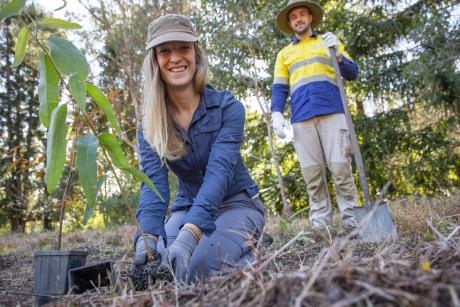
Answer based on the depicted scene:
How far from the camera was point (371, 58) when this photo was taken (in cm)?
668

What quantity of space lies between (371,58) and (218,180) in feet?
18.7

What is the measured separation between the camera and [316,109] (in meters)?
3.44

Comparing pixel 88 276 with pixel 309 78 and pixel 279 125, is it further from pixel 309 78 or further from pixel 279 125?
pixel 309 78

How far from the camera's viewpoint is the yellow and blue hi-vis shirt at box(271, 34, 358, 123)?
347 cm

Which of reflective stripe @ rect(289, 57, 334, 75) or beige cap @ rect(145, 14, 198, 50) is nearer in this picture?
beige cap @ rect(145, 14, 198, 50)

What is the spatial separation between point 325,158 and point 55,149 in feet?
9.45

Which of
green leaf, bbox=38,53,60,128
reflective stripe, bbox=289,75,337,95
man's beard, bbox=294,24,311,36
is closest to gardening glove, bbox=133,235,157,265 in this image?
green leaf, bbox=38,53,60,128

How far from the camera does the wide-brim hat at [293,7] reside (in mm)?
3650

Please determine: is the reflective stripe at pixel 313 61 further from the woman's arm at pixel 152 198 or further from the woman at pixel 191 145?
the woman's arm at pixel 152 198

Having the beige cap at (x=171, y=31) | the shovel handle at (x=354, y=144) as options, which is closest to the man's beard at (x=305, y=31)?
the shovel handle at (x=354, y=144)

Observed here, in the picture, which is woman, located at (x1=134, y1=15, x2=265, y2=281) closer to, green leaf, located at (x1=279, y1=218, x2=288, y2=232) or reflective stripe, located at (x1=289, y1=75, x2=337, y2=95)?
green leaf, located at (x1=279, y1=218, x2=288, y2=232)

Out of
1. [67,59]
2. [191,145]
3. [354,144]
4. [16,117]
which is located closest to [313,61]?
[354,144]

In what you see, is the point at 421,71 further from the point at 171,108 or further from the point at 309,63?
the point at 171,108

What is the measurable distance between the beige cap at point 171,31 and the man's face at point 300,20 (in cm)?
188
